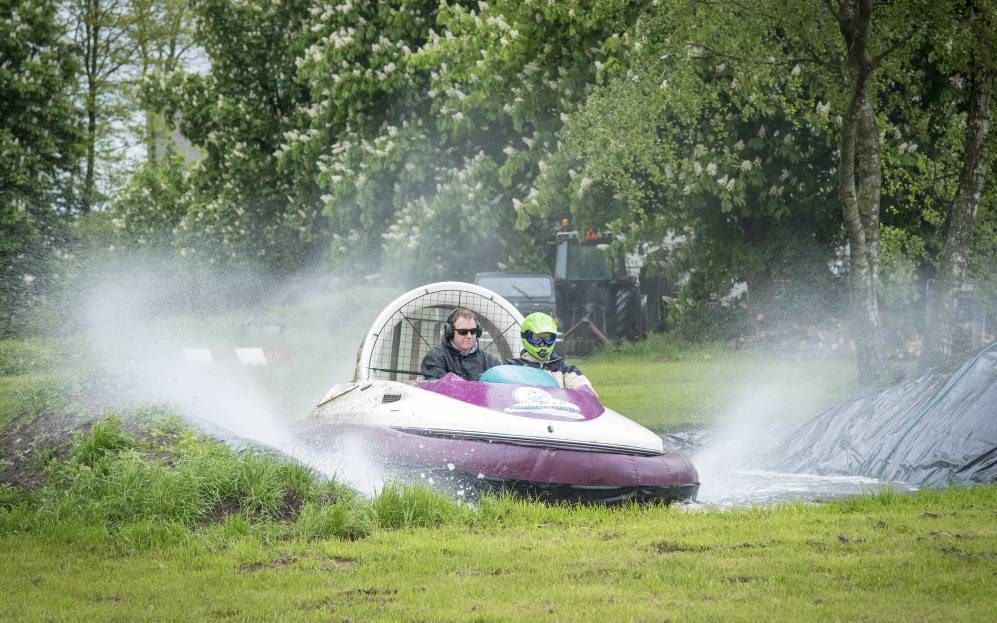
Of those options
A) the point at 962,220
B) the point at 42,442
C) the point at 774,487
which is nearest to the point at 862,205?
the point at 962,220

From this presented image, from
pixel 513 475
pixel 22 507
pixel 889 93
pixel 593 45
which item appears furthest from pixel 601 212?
pixel 22 507

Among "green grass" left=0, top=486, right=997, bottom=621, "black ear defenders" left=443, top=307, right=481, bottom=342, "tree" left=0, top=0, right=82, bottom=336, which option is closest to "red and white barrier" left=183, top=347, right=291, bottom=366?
"tree" left=0, top=0, right=82, bottom=336

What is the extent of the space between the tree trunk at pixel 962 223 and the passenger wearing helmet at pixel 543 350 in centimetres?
642

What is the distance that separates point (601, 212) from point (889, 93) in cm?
513

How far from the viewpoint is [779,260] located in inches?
882

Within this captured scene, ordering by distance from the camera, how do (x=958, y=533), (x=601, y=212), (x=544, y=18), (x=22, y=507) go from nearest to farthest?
(x=958, y=533), (x=22, y=507), (x=544, y=18), (x=601, y=212)

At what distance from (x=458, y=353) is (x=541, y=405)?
1726 mm

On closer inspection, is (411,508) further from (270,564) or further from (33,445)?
(33,445)

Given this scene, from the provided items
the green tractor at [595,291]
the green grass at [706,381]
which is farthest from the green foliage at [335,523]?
the green tractor at [595,291]

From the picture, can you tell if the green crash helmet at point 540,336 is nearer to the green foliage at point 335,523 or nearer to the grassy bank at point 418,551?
the grassy bank at point 418,551

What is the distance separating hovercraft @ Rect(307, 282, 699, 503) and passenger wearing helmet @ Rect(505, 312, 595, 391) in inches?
18.7

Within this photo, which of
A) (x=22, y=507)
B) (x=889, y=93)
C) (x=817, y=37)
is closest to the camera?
(x=22, y=507)

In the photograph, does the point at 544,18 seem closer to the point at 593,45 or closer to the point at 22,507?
the point at 593,45

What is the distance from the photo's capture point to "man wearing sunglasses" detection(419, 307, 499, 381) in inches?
438
